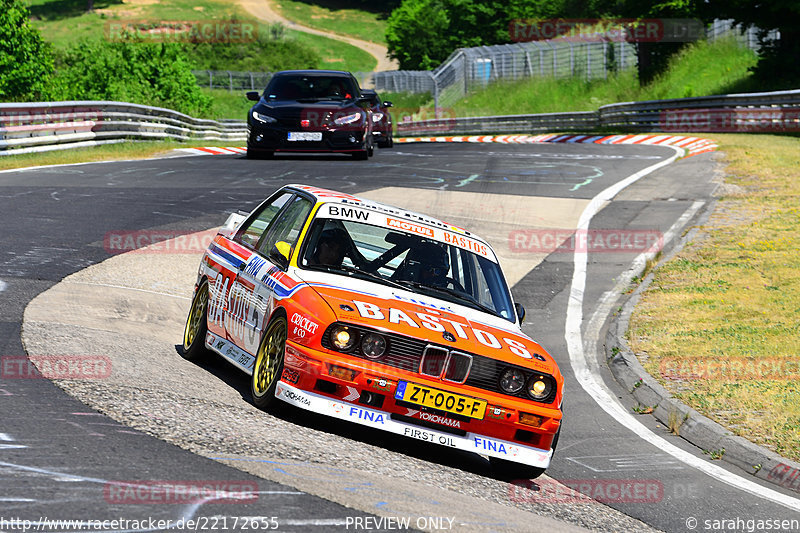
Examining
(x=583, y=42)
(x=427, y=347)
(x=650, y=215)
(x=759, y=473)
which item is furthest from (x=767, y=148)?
(x=583, y=42)

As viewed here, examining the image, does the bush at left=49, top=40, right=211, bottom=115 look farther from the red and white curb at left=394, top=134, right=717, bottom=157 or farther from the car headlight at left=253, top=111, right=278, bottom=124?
the car headlight at left=253, top=111, right=278, bottom=124

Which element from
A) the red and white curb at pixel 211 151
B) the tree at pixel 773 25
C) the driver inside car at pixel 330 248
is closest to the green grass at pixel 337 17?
the tree at pixel 773 25

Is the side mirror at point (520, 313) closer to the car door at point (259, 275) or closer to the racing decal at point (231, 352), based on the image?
the car door at point (259, 275)

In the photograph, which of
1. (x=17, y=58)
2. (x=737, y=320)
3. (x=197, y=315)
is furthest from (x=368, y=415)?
(x=17, y=58)

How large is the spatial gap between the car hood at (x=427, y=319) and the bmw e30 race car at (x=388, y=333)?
14mm

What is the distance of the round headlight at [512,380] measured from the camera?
6.70 metres

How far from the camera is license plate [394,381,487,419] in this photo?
255 inches

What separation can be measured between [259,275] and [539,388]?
7.32 feet

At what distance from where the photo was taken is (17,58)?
55.8 m

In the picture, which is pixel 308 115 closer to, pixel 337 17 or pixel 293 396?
pixel 293 396

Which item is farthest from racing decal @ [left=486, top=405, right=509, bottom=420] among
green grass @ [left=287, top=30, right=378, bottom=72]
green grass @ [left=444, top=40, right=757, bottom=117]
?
green grass @ [left=287, top=30, right=378, bottom=72]

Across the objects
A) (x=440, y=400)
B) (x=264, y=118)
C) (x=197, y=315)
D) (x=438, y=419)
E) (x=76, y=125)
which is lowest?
(x=438, y=419)

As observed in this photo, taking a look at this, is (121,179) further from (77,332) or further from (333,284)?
(333,284)

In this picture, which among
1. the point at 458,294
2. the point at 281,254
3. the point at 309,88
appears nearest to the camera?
the point at 281,254
